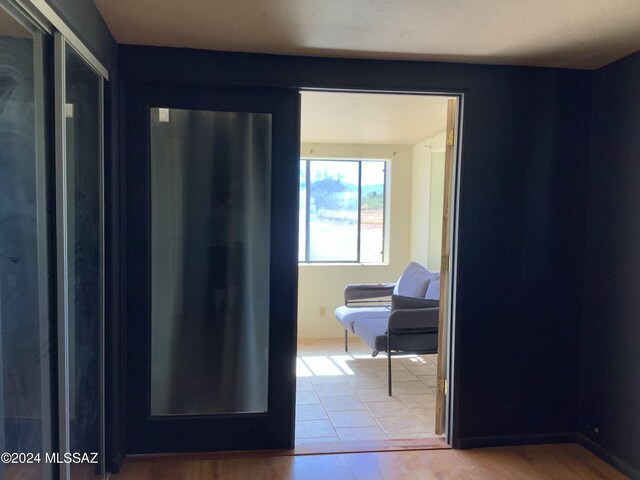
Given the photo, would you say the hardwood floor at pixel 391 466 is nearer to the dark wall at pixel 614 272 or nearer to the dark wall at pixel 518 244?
the dark wall at pixel 518 244

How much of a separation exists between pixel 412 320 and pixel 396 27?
2159mm

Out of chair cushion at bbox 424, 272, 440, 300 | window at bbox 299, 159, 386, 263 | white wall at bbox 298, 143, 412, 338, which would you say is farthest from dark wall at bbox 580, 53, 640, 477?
window at bbox 299, 159, 386, 263

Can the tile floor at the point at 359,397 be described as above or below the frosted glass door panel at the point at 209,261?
below

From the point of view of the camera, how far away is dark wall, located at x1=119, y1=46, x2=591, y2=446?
2703 mm

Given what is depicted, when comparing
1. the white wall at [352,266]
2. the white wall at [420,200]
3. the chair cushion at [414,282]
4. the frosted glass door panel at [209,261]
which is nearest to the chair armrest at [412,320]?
the chair cushion at [414,282]

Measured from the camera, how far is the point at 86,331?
81.1 inches

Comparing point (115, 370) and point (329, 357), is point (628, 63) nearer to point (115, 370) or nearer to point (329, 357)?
point (115, 370)

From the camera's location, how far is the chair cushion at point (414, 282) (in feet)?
13.9

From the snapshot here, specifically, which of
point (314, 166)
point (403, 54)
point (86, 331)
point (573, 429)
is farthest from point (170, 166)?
point (314, 166)

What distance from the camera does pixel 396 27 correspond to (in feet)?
7.02

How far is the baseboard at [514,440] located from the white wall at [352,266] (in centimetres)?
271

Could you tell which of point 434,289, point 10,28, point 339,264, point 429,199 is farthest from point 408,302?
point 10,28

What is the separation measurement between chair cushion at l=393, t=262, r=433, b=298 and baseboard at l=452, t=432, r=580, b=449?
1.57 meters

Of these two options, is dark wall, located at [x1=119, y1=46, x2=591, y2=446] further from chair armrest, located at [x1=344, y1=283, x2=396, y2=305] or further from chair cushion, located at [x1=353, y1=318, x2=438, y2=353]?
chair armrest, located at [x1=344, y1=283, x2=396, y2=305]
